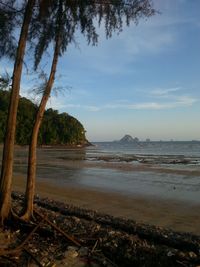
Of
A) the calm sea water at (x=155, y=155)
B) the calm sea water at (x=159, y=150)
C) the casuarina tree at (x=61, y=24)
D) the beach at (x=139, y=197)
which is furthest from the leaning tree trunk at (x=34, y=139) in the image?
the calm sea water at (x=159, y=150)

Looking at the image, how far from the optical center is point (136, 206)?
13.8 meters

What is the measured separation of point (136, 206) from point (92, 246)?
22.3 ft

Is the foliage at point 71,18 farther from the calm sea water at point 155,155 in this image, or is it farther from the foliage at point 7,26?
the calm sea water at point 155,155

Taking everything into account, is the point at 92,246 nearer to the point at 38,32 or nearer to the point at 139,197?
the point at 38,32

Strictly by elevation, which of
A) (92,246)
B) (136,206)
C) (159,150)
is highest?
(159,150)

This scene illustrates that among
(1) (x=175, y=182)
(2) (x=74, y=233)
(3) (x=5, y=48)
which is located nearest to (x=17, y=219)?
(2) (x=74, y=233)

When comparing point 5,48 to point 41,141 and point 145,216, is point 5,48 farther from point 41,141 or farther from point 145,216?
point 41,141

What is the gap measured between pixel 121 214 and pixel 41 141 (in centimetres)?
10540

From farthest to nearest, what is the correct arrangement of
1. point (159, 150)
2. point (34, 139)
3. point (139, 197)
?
point (159, 150), point (139, 197), point (34, 139)

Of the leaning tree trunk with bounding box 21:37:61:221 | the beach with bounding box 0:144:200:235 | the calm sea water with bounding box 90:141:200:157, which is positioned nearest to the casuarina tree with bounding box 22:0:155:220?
the leaning tree trunk with bounding box 21:37:61:221

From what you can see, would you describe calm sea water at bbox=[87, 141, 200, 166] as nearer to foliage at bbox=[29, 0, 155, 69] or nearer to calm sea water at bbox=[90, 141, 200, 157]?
calm sea water at bbox=[90, 141, 200, 157]

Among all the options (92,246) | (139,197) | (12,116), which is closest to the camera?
(92,246)

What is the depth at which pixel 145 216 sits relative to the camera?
38.9 feet

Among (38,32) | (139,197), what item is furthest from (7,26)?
(139,197)
